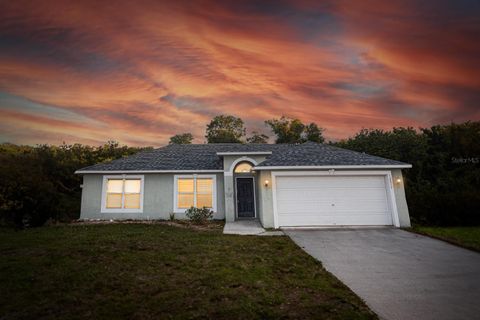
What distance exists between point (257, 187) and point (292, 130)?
25.1 meters

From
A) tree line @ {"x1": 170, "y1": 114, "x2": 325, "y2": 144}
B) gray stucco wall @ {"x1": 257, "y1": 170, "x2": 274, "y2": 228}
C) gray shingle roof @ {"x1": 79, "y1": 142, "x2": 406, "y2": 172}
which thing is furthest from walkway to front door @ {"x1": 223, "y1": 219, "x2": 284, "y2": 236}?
tree line @ {"x1": 170, "y1": 114, "x2": 325, "y2": 144}

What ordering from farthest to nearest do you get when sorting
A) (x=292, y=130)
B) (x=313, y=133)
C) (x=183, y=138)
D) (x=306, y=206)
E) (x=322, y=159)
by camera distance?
(x=183, y=138)
(x=292, y=130)
(x=313, y=133)
(x=322, y=159)
(x=306, y=206)

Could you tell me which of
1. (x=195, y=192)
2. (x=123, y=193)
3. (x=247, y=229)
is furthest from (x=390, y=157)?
(x=123, y=193)

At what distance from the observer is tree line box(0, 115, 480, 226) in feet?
39.2

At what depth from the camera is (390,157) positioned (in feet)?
72.3

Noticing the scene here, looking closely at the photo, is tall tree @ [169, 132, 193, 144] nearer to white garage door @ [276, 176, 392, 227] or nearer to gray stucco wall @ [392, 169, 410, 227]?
white garage door @ [276, 176, 392, 227]

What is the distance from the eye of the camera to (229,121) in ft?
125

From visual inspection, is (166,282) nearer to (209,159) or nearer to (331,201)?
(331,201)

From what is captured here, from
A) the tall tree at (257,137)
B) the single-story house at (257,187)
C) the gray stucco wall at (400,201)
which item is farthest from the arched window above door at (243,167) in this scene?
the tall tree at (257,137)

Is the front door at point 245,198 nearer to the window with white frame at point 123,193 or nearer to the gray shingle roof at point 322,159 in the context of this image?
the gray shingle roof at point 322,159

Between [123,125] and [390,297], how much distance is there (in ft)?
69.3

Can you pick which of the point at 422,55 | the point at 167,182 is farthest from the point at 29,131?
the point at 422,55

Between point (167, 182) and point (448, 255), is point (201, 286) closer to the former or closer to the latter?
point (448, 255)

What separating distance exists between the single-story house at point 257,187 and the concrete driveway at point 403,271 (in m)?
1.80
